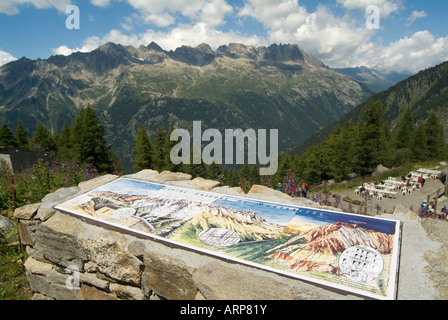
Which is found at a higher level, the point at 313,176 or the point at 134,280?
the point at 134,280

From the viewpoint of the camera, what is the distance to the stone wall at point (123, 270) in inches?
135

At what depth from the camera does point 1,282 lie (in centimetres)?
554

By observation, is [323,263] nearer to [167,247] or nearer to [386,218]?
[386,218]

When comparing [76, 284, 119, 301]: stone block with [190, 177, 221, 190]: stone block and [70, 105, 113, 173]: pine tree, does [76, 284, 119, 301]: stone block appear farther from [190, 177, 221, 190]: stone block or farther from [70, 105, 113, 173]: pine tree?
[70, 105, 113, 173]: pine tree

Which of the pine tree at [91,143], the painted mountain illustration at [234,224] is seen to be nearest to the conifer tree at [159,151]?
the pine tree at [91,143]

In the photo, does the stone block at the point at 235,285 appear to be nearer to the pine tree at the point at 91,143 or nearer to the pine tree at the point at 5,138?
the pine tree at the point at 91,143

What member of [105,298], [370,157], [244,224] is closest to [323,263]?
[244,224]

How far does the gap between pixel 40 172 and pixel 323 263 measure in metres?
8.92

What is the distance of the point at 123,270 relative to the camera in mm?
4414

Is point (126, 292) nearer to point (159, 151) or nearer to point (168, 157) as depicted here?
point (168, 157)

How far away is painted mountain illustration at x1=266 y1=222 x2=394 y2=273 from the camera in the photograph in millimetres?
3766

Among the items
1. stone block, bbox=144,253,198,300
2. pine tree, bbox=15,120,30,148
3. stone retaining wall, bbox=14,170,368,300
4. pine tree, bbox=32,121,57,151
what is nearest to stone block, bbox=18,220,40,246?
stone retaining wall, bbox=14,170,368,300

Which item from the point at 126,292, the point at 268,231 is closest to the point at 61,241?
the point at 126,292
